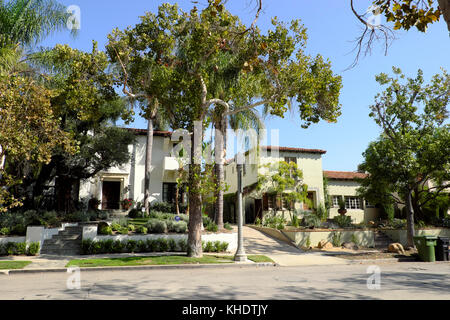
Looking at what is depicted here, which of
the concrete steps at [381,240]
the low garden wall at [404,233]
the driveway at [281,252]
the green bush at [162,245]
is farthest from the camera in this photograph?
the low garden wall at [404,233]

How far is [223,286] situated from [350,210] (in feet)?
78.3

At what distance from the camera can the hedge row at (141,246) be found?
14875mm

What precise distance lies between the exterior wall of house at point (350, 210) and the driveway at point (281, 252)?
36.1 feet

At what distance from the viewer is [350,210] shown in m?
29.2

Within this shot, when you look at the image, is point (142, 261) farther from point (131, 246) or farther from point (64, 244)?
point (64, 244)

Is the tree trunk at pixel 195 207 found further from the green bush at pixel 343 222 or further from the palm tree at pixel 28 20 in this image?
the green bush at pixel 343 222

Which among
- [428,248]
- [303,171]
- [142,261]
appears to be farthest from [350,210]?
[142,261]

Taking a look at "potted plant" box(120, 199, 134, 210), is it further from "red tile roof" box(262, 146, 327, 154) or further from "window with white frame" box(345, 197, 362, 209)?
"window with white frame" box(345, 197, 362, 209)

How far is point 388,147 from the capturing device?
1681 cm

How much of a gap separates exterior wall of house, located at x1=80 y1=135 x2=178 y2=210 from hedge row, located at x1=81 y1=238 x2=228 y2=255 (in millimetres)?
9898

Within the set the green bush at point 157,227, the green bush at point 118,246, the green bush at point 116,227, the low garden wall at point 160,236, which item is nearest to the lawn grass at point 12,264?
the low garden wall at point 160,236

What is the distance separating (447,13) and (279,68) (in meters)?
10.1
